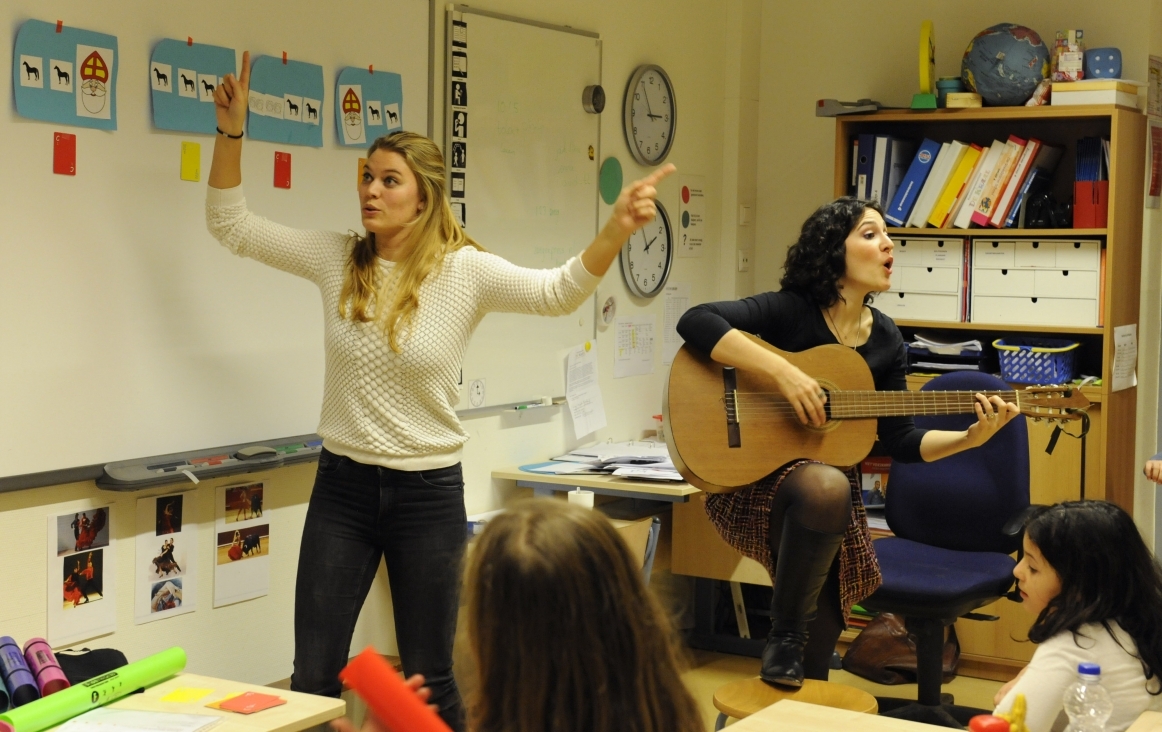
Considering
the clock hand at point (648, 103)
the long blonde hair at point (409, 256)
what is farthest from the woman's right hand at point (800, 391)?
the clock hand at point (648, 103)

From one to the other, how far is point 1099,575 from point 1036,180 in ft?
7.01

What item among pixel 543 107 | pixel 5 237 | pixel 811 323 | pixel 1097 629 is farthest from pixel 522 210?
pixel 1097 629

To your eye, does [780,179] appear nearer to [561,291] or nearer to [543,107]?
[543,107]

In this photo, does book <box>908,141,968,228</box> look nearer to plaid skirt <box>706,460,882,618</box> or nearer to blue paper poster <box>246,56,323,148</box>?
plaid skirt <box>706,460,882,618</box>

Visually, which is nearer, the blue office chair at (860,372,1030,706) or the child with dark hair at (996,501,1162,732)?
the child with dark hair at (996,501,1162,732)

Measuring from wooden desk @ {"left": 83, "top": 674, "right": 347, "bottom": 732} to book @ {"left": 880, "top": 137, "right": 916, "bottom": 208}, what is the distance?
9.47 ft

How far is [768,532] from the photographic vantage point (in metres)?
2.76

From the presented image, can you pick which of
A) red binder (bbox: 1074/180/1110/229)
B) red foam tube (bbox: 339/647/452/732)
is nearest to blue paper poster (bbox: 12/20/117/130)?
red foam tube (bbox: 339/647/452/732)

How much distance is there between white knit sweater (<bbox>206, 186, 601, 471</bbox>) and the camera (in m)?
2.37

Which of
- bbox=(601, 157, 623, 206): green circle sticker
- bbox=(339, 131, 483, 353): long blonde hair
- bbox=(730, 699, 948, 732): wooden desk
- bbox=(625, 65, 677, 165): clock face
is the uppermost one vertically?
bbox=(625, 65, 677, 165): clock face

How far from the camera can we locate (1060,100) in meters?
3.95

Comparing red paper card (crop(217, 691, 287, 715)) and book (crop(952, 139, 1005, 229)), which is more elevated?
book (crop(952, 139, 1005, 229))

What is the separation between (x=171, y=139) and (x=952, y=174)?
2.58 meters

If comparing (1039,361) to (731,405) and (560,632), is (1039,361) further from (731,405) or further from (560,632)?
(560,632)
